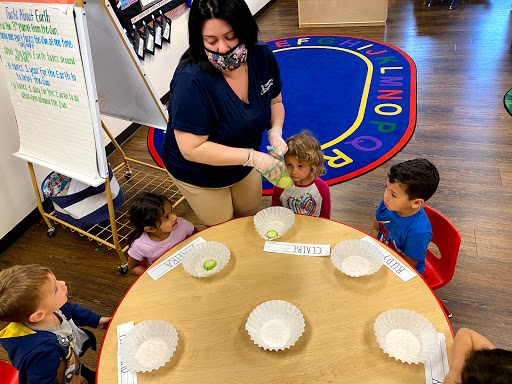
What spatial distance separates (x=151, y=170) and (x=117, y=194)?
77 centimetres

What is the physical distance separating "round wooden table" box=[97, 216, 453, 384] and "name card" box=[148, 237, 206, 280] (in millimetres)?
21

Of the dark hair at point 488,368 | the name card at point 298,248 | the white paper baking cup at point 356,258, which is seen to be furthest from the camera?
the name card at point 298,248

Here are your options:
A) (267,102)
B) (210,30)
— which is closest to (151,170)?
(267,102)

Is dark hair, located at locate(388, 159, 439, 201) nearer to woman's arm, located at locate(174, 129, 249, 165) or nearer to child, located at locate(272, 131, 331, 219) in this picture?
child, located at locate(272, 131, 331, 219)

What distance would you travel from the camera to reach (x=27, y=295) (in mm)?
1235

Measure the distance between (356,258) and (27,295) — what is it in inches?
44.5

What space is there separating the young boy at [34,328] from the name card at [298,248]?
78cm

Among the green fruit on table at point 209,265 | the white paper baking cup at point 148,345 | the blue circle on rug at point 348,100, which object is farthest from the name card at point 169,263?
the blue circle on rug at point 348,100

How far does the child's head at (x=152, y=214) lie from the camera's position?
177cm

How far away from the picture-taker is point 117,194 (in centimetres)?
262

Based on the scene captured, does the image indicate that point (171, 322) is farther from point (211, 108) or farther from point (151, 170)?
point (151, 170)

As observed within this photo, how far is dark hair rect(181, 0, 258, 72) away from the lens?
1262 millimetres

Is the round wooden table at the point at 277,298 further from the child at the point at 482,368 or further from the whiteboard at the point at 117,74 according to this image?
the whiteboard at the point at 117,74

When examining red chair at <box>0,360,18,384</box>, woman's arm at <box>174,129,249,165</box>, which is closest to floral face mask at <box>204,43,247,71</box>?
woman's arm at <box>174,129,249,165</box>
